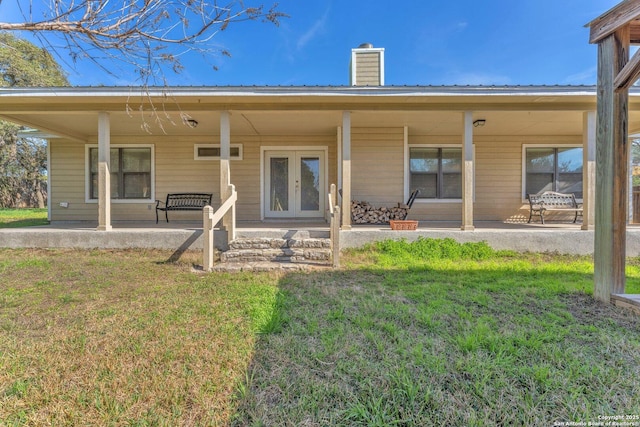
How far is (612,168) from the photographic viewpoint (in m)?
2.87

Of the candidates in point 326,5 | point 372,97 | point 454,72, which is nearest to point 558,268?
point 372,97

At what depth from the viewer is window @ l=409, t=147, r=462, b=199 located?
8008 millimetres

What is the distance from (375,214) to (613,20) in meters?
4.86

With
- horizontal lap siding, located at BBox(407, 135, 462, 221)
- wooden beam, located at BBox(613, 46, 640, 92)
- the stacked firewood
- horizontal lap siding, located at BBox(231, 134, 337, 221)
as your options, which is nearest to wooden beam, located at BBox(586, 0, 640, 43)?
wooden beam, located at BBox(613, 46, 640, 92)

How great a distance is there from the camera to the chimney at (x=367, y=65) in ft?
27.1

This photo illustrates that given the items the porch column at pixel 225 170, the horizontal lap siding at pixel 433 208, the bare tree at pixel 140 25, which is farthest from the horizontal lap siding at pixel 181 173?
the bare tree at pixel 140 25

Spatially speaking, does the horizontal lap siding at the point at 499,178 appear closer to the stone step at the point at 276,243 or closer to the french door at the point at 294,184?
the french door at the point at 294,184

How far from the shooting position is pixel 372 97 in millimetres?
5238

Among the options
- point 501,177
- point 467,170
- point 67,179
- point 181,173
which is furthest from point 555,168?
point 67,179

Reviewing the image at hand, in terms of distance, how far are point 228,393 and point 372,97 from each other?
16.0ft

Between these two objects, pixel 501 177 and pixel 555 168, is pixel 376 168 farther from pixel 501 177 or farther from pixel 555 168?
pixel 555 168

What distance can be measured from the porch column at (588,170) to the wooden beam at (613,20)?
2948 mm

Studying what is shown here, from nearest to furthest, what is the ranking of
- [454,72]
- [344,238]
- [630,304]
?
[630,304], [344,238], [454,72]

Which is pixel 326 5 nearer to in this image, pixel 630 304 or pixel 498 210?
pixel 498 210
